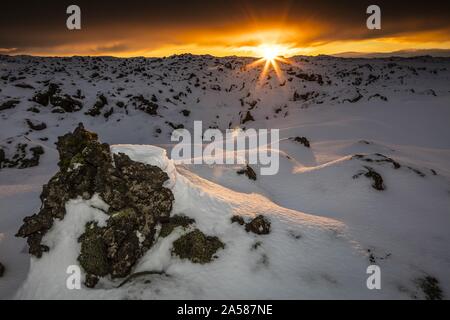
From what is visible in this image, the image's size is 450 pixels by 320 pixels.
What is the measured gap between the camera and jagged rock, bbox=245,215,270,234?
10.1m

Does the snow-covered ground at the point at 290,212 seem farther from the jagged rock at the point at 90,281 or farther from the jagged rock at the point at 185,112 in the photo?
the jagged rock at the point at 185,112

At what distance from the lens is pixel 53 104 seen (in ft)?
109

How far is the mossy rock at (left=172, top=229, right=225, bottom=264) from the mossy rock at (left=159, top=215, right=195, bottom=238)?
42 cm

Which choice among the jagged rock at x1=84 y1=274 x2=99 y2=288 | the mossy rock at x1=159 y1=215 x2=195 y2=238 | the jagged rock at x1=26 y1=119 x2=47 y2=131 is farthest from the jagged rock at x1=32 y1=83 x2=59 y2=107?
the jagged rock at x1=84 y1=274 x2=99 y2=288

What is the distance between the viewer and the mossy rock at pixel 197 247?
29.6 feet

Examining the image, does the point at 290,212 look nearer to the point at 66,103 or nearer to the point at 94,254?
the point at 94,254

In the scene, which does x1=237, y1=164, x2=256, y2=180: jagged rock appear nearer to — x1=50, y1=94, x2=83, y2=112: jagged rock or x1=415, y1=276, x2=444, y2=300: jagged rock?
x1=415, y1=276, x2=444, y2=300: jagged rock

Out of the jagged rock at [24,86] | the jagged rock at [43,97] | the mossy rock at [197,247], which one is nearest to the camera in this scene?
the mossy rock at [197,247]

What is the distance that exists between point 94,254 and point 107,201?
1.57m

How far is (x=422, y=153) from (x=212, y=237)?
19.3 m

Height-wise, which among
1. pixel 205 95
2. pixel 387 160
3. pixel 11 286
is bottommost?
pixel 11 286

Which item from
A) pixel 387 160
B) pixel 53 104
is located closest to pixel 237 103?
pixel 53 104

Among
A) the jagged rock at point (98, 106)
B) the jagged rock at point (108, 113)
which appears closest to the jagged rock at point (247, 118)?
the jagged rock at point (108, 113)
